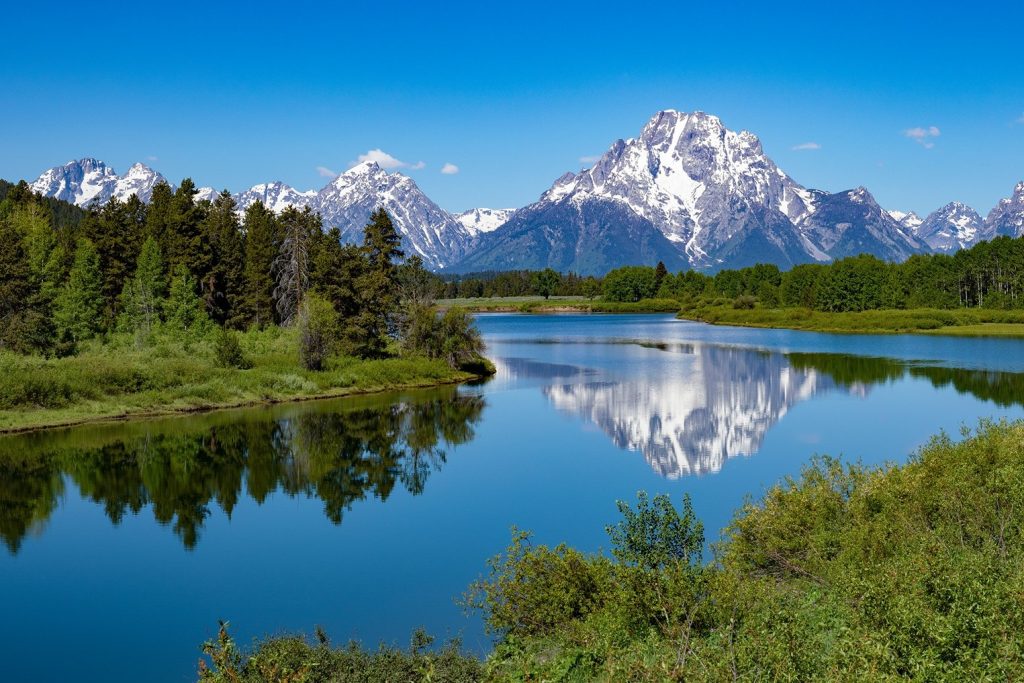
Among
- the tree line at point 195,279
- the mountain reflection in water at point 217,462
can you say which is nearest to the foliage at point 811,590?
the mountain reflection in water at point 217,462

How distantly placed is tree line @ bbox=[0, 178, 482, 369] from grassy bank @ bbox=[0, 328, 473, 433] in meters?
3.51

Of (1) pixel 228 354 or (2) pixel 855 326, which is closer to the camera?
(1) pixel 228 354

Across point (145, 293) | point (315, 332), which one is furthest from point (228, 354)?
point (145, 293)

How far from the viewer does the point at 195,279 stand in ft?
278

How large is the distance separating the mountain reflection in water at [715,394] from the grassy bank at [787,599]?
15.7m

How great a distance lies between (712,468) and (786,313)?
137 m

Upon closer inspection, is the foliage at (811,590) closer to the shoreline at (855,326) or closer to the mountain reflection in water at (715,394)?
the mountain reflection in water at (715,394)

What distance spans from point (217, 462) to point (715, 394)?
121 feet

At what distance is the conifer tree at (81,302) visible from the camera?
7119 cm

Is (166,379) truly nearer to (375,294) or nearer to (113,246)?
(375,294)

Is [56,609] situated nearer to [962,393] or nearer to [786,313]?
[962,393]

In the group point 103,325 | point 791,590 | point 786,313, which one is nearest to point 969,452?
point 791,590

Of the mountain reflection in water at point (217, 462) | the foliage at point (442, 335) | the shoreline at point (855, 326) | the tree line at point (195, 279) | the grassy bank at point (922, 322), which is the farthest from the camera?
the grassy bank at point (922, 322)

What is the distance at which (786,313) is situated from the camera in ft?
545
